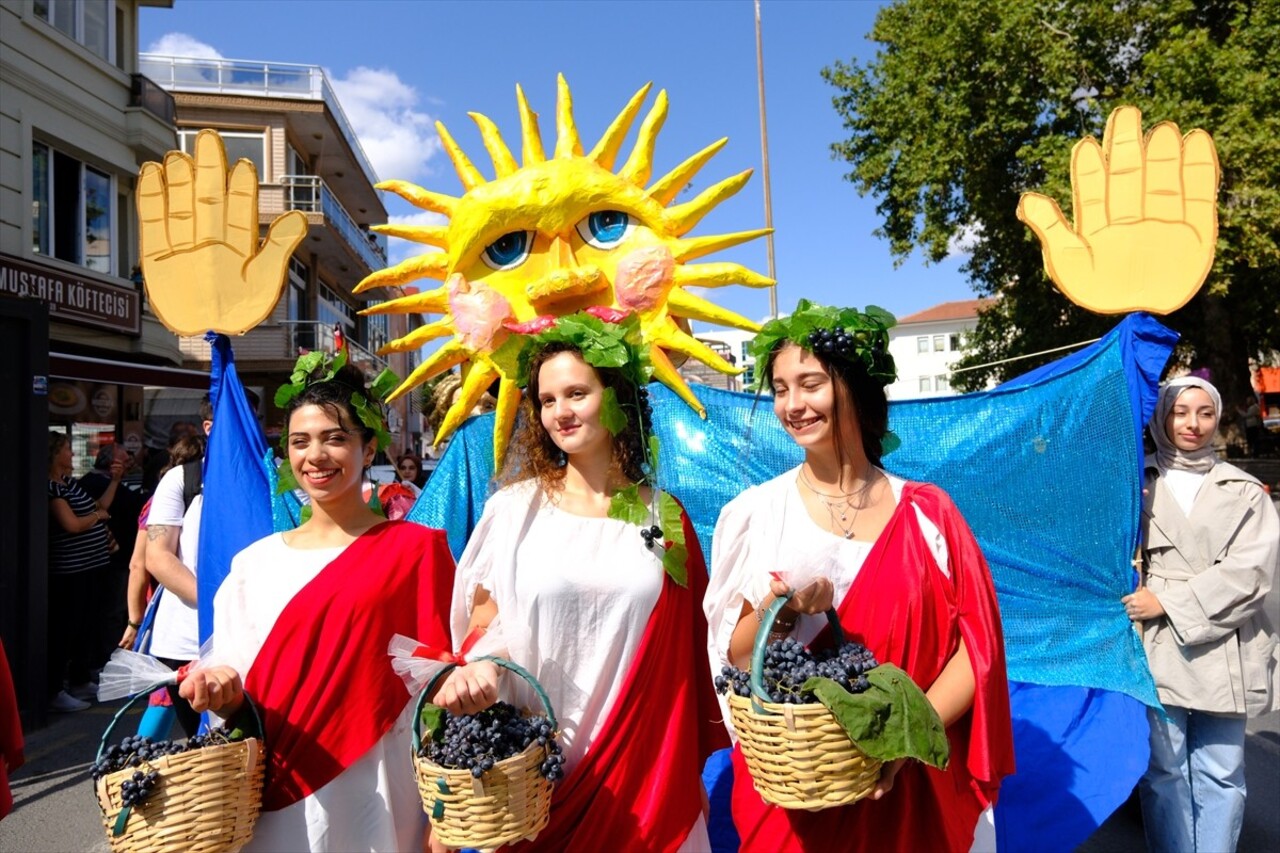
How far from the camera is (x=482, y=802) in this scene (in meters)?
1.71

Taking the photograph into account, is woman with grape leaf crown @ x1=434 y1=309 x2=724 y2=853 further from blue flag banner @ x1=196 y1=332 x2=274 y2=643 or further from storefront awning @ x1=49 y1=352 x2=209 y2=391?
storefront awning @ x1=49 y1=352 x2=209 y2=391

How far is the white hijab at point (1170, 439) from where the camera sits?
3.06 meters

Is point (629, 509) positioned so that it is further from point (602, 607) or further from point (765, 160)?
point (765, 160)

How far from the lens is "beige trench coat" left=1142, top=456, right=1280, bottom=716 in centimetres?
285

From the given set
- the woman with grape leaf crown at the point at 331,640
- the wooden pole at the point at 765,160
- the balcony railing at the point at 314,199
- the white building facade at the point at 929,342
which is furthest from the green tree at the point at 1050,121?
the white building facade at the point at 929,342

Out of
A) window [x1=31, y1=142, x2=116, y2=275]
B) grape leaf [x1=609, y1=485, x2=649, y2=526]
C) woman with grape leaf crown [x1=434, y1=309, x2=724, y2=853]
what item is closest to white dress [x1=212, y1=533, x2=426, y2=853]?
woman with grape leaf crown [x1=434, y1=309, x2=724, y2=853]

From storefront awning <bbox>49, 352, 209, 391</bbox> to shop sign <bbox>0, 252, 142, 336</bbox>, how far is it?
1.60 metres

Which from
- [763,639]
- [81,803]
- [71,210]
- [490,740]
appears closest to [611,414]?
[763,639]

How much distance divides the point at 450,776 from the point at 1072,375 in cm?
278

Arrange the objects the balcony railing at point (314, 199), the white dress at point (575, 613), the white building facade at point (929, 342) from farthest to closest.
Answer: the white building facade at point (929, 342), the balcony railing at point (314, 199), the white dress at point (575, 613)

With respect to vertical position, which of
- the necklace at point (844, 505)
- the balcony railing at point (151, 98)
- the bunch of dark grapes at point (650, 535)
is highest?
the balcony railing at point (151, 98)

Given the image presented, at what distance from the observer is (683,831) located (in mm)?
2100

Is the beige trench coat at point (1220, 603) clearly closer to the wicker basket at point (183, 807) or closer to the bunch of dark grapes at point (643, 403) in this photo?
the bunch of dark grapes at point (643, 403)

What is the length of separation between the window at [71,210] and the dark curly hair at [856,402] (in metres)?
12.4
